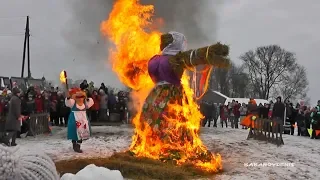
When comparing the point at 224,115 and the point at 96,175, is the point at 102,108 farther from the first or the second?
the point at 96,175

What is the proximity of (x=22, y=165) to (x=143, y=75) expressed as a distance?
7.99 metres

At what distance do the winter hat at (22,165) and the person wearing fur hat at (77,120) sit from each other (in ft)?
27.9

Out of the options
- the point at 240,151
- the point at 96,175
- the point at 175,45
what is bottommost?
the point at 240,151

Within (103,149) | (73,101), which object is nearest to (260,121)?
(103,149)

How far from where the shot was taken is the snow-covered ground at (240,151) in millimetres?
8850

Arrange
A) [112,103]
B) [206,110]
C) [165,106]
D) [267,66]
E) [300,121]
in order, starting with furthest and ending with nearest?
[267,66]
[206,110]
[300,121]
[112,103]
[165,106]

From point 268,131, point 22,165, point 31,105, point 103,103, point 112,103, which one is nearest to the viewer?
point 22,165

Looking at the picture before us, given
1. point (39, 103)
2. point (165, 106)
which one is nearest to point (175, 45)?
point (165, 106)

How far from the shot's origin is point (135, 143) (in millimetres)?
9164

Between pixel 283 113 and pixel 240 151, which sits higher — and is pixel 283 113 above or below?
above

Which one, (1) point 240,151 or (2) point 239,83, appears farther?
(2) point 239,83

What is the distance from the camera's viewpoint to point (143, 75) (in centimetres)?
960

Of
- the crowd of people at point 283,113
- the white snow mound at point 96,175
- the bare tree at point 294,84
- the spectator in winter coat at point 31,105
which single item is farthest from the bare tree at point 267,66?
the white snow mound at point 96,175

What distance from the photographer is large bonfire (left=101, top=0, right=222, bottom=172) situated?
8508 mm
